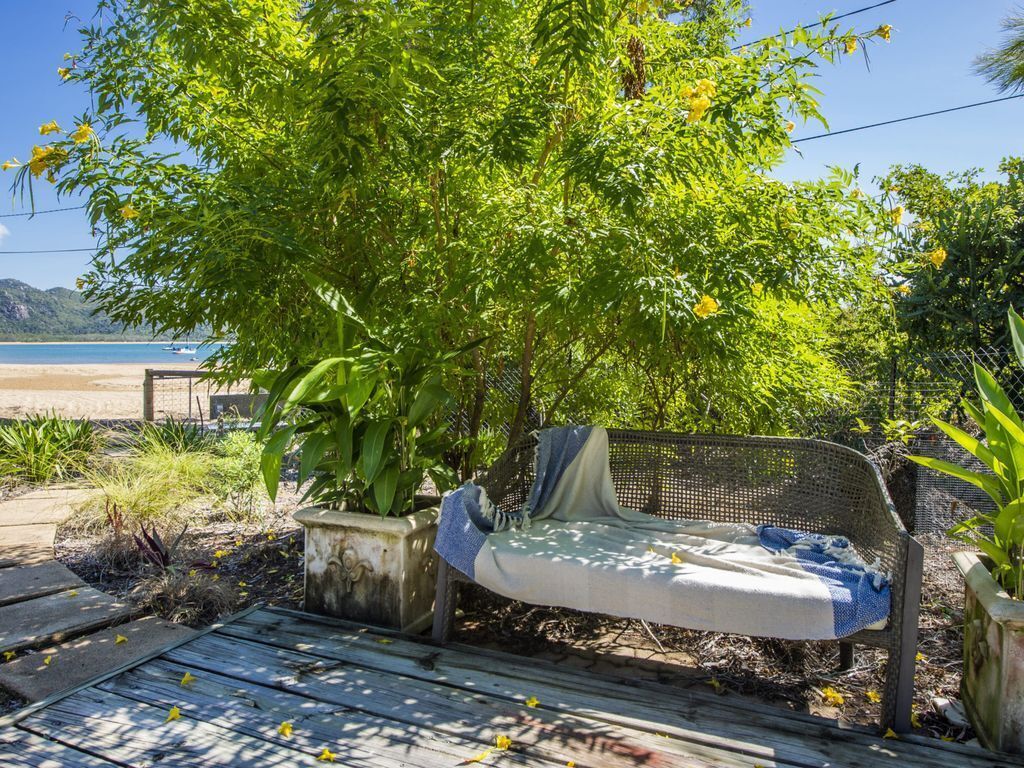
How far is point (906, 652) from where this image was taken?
177cm

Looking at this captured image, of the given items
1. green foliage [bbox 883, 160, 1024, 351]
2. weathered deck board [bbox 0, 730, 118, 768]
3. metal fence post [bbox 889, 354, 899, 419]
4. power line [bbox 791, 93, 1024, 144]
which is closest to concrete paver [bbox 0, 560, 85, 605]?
weathered deck board [bbox 0, 730, 118, 768]

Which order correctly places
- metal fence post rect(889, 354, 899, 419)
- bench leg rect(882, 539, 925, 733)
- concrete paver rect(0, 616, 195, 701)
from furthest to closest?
metal fence post rect(889, 354, 899, 419)
concrete paver rect(0, 616, 195, 701)
bench leg rect(882, 539, 925, 733)

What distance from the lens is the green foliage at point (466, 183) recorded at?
225 cm

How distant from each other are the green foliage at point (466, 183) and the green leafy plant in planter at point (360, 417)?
6.2 inches

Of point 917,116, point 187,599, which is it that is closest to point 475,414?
point 187,599

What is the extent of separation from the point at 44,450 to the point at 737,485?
5.40 meters

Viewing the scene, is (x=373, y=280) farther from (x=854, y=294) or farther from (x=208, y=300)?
(x=854, y=294)

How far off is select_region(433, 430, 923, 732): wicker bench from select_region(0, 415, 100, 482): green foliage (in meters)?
4.12

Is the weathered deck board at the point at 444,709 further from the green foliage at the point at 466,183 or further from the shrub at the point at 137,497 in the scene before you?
the shrub at the point at 137,497

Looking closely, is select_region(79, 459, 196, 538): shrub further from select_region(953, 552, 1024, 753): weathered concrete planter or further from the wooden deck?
select_region(953, 552, 1024, 753): weathered concrete planter

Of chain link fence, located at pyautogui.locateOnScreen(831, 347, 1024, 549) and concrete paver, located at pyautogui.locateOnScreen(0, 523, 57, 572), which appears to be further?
chain link fence, located at pyautogui.locateOnScreen(831, 347, 1024, 549)

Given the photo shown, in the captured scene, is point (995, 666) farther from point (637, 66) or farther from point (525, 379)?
point (637, 66)

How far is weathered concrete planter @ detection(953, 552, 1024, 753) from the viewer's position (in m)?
1.66

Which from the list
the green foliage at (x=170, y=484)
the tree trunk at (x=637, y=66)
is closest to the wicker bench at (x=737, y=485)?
the tree trunk at (x=637, y=66)
